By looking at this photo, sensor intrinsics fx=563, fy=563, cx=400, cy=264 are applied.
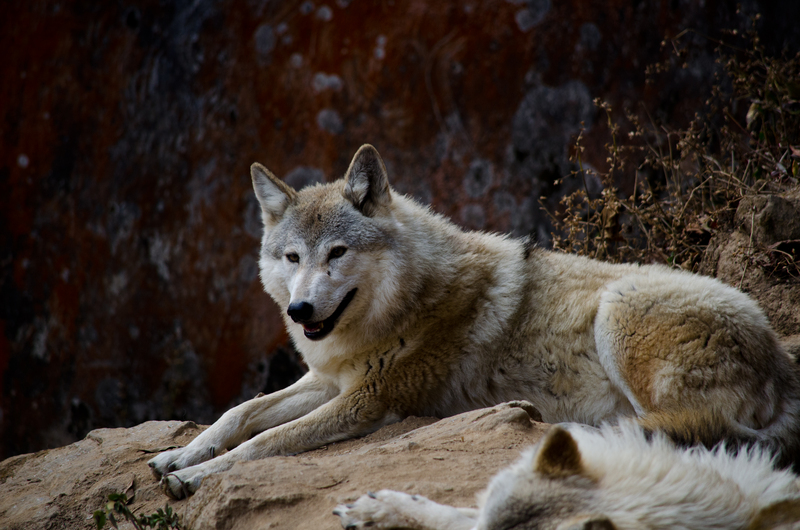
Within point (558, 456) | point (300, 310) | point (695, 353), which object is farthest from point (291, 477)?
point (695, 353)

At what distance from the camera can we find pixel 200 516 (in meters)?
2.67

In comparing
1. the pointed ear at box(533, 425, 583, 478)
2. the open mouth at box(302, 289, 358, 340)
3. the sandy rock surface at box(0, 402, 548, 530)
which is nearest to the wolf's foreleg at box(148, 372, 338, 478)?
the sandy rock surface at box(0, 402, 548, 530)

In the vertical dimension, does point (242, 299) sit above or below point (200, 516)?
above

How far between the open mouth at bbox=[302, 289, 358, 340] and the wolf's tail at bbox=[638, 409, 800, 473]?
208 centimetres

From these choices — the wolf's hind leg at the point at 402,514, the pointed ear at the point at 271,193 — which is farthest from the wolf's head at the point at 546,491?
the pointed ear at the point at 271,193

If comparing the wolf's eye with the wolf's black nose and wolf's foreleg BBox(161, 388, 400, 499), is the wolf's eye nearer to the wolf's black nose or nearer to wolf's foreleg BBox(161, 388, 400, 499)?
the wolf's black nose

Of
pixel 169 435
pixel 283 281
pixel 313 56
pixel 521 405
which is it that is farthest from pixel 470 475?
pixel 313 56

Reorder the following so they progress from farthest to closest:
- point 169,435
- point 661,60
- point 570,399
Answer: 1. point 661,60
2. point 169,435
3. point 570,399

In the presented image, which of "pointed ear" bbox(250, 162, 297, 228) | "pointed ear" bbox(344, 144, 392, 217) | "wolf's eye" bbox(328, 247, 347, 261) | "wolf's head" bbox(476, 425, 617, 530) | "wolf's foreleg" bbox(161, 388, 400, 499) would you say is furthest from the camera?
"pointed ear" bbox(250, 162, 297, 228)

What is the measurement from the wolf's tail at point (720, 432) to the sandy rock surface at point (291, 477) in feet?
2.14

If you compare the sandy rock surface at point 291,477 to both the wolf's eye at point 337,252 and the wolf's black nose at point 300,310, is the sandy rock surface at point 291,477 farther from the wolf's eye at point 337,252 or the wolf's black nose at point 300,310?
the wolf's eye at point 337,252

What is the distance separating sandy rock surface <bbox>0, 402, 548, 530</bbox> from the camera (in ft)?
8.36

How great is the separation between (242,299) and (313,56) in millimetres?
3625

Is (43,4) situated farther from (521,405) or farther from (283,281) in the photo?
(521,405)
